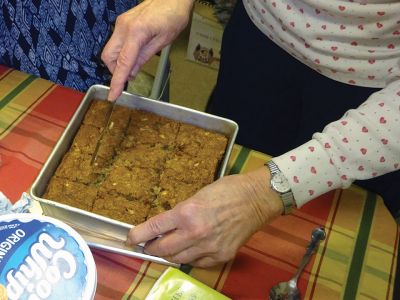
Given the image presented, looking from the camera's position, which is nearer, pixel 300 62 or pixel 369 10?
pixel 369 10

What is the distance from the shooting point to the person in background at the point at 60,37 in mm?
1151

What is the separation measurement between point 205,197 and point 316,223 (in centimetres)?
30

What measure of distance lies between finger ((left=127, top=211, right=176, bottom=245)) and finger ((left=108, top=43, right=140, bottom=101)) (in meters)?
0.32

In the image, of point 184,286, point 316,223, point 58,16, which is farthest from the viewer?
point 58,16

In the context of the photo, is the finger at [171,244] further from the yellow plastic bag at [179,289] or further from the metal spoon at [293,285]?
the metal spoon at [293,285]

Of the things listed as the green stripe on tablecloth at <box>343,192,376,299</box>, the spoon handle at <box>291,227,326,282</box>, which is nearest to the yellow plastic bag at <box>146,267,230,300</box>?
the spoon handle at <box>291,227,326,282</box>

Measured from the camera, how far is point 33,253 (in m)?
0.65

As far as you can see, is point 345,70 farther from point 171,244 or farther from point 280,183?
point 171,244

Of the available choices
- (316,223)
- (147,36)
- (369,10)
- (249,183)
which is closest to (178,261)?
(249,183)

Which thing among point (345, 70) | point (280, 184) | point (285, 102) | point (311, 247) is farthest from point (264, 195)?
point (285, 102)

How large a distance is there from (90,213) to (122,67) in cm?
33

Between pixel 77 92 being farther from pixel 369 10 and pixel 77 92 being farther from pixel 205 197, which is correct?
pixel 369 10

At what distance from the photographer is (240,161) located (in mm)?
1085

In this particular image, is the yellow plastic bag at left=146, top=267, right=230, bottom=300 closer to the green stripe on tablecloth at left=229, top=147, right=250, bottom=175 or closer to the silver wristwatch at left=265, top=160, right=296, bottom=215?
the silver wristwatch at left=265, top=160, right=296, bottom=215
